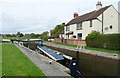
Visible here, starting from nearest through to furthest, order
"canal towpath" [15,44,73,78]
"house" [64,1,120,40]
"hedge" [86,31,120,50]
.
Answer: "canal towpath" [15,44,73,78] → "hedge" [86,31,120,50] → "house" [64,1,120,40]

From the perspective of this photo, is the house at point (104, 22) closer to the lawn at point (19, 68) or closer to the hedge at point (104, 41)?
the hedge at point (104, 41)

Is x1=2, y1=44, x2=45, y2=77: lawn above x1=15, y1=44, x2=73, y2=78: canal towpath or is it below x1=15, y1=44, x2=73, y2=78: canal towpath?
above

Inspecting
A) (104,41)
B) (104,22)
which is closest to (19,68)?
(104,41)

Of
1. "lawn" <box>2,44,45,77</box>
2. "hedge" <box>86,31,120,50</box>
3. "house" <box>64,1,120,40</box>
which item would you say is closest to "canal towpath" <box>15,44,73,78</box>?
"lawn" <box>2,44,45,77</box>

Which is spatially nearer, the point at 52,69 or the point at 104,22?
the point at 52,69

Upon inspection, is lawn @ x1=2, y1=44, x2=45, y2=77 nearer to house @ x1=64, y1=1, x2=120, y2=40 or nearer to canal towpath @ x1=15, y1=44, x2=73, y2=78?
canal towpath @ x1=15, y1=44, x2=73, y2=78

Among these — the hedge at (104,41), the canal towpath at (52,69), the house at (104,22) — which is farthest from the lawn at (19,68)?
the house at (104,22)

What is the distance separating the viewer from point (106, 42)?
21.0 meters

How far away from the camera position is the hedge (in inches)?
763

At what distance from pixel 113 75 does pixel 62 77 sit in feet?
17.1

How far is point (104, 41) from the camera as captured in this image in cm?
2142

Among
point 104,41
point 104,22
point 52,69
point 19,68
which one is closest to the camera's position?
point 19,68

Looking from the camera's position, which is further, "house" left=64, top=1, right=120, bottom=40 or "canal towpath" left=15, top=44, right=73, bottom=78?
"house" left=64, top=1, right=120, bottom=40

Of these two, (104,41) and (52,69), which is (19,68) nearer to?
(52,69)
